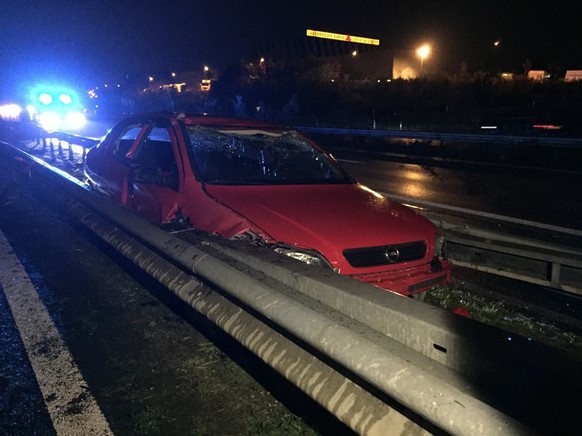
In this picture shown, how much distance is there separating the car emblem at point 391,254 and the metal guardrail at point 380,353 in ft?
2.88

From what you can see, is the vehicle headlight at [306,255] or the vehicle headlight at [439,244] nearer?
the vehicle headlight at [306,255]

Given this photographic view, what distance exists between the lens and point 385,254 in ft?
11.5

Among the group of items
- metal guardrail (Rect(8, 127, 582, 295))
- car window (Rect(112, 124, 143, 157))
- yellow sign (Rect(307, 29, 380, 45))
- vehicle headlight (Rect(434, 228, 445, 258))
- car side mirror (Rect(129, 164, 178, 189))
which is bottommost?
metal guardrail (Rect(8, 127, 582, 295))

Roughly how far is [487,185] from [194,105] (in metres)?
42.9

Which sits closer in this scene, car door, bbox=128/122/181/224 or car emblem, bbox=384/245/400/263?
car emblem, bbox=384/245/400/263

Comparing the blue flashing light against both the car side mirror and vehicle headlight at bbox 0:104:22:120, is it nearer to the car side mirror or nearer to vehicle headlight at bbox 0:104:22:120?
vehicle headlight at bbox 0:104:22:120

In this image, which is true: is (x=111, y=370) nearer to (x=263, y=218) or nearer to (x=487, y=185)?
(x=263, y=218)

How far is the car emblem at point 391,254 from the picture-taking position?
3523mm

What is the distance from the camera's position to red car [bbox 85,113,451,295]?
3.46 metres

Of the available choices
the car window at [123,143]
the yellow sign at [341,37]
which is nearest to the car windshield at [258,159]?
the car window at [123,143]

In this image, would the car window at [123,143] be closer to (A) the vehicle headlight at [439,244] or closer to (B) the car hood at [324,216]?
(B) the car hood at [324,216]

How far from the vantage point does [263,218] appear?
11.9 feet

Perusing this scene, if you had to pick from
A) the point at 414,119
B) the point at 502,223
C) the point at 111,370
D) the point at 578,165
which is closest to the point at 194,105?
the point at 414,119

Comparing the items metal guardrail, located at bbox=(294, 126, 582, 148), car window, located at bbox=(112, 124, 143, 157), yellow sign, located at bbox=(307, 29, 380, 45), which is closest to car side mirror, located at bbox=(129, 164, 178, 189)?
car window, located at bbox=(112, 124, 143, 157)
